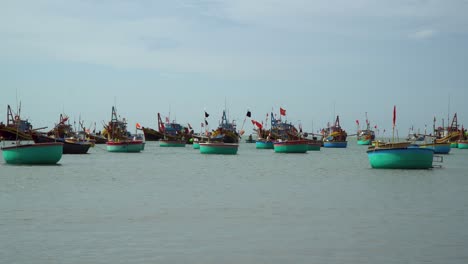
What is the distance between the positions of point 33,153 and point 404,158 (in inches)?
1195

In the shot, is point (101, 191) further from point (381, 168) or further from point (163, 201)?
point (381, 168)

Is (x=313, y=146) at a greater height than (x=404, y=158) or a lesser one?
greater

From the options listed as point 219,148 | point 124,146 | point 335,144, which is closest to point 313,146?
point 335,144

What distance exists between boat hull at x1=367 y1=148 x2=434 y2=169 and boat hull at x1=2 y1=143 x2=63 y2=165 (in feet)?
90.4

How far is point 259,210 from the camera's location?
2695cm

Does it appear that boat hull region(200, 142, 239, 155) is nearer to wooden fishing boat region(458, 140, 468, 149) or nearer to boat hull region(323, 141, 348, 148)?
boat hull region(323, 141, 348, 148)

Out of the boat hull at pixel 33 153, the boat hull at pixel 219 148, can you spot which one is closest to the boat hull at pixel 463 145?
the boat hull at pixel 219 148

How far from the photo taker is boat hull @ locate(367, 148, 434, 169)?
49.3 metres

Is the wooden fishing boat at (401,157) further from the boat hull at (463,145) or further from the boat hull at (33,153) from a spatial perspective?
the boat hull at (463,145)

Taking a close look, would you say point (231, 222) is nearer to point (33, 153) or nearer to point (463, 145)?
point (33, 153)

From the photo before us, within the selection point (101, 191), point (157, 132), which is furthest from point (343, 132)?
point (101, 191)

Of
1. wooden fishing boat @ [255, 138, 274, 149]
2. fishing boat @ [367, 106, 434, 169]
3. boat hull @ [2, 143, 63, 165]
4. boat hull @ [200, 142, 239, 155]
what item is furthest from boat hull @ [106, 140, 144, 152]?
fishing boat @ [367, 106, 434, 169]

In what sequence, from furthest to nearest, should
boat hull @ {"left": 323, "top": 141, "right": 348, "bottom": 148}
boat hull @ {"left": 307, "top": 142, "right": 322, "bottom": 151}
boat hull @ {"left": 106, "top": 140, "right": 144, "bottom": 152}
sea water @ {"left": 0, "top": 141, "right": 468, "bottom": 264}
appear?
boat hull @ {"left": 323, "top": 141, "right": 348, "bottom": 148}
boat hull @ {"left": 307, "top": 142, "right": 322, "bottom": 151}
boat hull @ {"left": 106, "top": 140, "right": 144, "bottom": 152}
sea water @ {"left": 0, "top": 141, "right": 468, "bottom": 264}

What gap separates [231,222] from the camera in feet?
77.8
